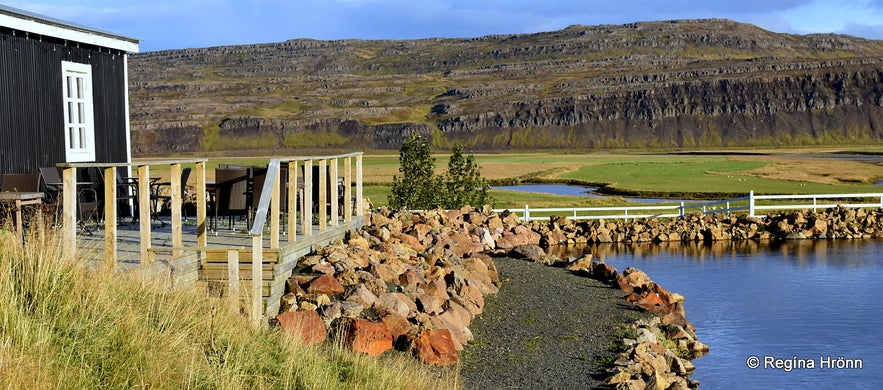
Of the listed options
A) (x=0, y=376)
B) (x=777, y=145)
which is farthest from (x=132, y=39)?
(x=777, y=145)

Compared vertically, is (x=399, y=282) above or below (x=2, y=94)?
below

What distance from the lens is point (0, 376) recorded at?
5.88 metres

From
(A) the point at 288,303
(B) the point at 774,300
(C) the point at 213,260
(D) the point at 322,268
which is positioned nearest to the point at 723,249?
(B) the point at 774,300

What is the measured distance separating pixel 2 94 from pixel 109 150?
8.94ft

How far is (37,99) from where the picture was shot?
15.6 meters

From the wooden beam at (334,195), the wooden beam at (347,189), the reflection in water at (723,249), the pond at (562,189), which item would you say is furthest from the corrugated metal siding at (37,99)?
the pond at (562,189)

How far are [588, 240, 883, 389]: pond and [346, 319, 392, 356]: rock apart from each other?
12.6ft

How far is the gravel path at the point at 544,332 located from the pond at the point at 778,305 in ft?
4.40

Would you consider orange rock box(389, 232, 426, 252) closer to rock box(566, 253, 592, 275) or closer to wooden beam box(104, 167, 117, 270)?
rock box(566, 253, 592, 275)

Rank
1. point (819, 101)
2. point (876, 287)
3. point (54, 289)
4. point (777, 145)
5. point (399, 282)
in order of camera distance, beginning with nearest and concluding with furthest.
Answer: point (54, 289) → point (399, 282) → point (876, 287) → point (777, 145) → point (819, 101)

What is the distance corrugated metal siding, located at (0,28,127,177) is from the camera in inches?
588

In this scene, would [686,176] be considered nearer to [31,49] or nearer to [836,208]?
[836,208]

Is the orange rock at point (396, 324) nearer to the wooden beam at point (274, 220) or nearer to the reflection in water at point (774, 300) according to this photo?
the wooden beam at point (274, 220)

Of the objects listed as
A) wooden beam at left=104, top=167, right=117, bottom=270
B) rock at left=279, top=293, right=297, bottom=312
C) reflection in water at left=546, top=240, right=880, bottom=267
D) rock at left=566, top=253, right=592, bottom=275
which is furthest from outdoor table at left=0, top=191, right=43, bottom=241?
reflection in water at left=546, top=240, right=880, bottom=267
